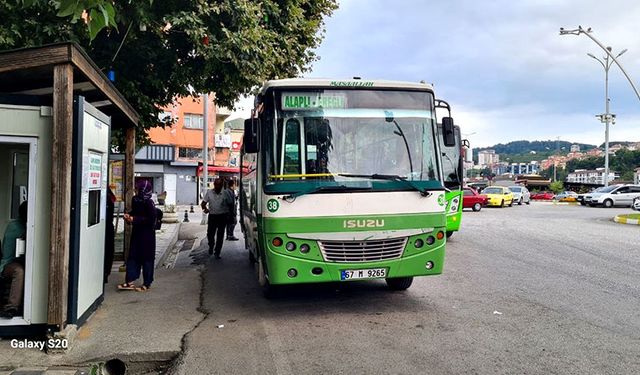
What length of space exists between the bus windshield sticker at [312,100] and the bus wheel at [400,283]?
9.67 ft

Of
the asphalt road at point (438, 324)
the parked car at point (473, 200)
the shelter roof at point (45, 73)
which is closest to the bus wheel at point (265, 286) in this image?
the asphalt road at point (438, 324)

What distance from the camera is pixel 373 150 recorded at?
22.5ft

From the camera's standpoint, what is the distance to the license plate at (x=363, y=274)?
6.70 metres

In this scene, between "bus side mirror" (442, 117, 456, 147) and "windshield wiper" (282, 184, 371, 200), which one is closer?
"windshield wiper" (282, 184, 371, 200)

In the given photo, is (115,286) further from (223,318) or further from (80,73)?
(80,73)

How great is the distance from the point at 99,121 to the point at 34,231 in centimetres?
172

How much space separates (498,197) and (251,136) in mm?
33644

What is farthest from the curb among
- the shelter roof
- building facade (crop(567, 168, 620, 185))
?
building facade (crop(567, 168, 620, 185))

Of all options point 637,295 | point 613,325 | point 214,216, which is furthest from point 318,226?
point 214,216

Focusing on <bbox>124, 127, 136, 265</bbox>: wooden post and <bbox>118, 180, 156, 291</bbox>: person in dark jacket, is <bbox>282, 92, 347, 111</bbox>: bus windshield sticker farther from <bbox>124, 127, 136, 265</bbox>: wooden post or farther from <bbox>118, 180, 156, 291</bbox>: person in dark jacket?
<bbox>124, 127, 136, 265</bbox>: wooden post

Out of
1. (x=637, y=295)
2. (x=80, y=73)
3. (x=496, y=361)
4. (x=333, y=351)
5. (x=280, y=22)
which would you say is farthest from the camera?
(x=280, y=22)

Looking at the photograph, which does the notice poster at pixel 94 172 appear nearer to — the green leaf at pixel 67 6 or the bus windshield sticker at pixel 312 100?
the bus windshield sticker at pixel 312 100

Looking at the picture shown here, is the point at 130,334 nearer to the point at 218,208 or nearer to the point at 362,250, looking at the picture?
the point at 362,250

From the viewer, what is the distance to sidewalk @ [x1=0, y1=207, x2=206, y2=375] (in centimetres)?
509
